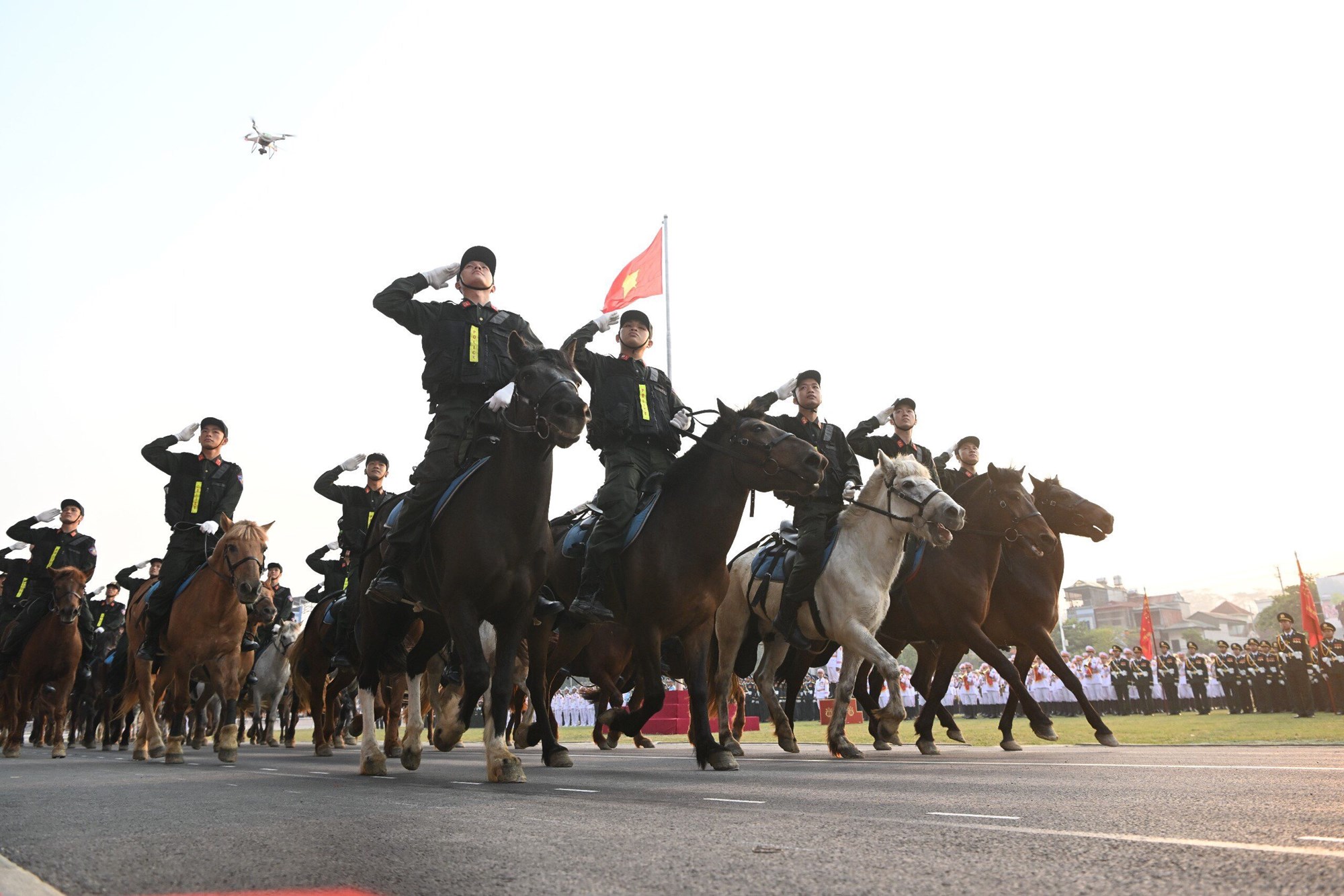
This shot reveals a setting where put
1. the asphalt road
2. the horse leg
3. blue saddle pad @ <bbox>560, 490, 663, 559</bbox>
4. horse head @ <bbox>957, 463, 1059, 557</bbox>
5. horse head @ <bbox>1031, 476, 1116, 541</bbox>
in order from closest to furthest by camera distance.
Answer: the asphalt road → blue saddle pad @ <bbox>560, 490, 663, 559</bbox> → horse head @ <bbox>957, 463, 1059, 557</bbox> → the horse leg → horse head @ <bbox>1031, 476, 1116, 541</bbox>

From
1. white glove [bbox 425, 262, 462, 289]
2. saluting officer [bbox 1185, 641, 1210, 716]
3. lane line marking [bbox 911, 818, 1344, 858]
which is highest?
white glove [bbox 425, 262, 462, 289]

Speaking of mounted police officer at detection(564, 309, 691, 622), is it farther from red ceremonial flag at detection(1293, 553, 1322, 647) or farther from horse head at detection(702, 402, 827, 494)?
red ceremonial flag at detection(1293, 553, 1322, 647)

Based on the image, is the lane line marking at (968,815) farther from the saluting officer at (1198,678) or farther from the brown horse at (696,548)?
the saluting officer at (1198,678)

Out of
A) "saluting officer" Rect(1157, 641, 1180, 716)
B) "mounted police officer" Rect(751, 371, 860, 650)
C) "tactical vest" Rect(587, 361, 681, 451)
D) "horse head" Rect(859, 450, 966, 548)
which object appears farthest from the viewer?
"saluting officer" Rect(1157, 641, 1180, 716)

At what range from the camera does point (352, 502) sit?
1338cm

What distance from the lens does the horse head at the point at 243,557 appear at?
1216 centimetres

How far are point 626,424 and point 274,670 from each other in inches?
653

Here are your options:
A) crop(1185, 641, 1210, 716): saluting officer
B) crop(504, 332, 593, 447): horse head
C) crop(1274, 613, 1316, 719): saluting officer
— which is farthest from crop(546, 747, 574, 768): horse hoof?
crop(1185, 641, 1210, 716): saluting officer

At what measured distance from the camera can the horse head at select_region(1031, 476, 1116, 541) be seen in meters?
14.9

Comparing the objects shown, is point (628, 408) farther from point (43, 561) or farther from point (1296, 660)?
point (1296, 660)

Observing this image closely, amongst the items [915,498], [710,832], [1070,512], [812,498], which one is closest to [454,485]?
[710,832]

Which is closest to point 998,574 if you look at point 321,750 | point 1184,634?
point 321,750

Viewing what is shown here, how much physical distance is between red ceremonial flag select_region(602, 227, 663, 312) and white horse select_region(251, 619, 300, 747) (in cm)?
1066

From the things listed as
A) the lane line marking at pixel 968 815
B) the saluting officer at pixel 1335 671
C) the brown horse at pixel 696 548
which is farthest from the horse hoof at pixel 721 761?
the saluting officer at pixel 1335 671
